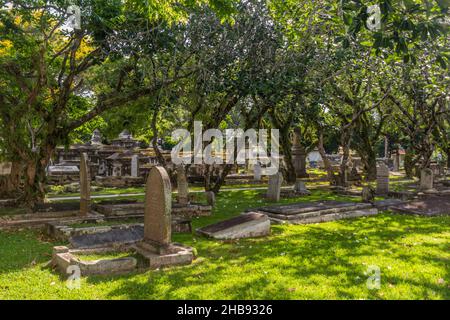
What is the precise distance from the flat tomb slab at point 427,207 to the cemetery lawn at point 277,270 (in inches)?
130

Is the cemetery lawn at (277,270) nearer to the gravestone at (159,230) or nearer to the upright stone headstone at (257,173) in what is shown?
the gravestone at (159,230)

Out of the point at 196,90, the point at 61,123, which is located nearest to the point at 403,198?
the point at 196,90

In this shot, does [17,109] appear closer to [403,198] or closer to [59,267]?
[59,267]

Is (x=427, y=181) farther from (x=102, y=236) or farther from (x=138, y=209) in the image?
(x=102, y=236)

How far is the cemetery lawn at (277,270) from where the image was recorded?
595 centimetres

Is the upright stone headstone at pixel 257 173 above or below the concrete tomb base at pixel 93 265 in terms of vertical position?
above

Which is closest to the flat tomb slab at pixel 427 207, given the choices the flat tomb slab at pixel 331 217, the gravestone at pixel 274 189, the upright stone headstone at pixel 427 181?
the flat tomb slab at pixel 331 217

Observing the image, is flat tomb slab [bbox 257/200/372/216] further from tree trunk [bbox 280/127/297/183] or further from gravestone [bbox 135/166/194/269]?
tree trunk [bbox 280/127/297/183]

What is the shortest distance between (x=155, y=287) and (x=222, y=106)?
12.7 meters

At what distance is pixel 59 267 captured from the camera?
7355 millimetres

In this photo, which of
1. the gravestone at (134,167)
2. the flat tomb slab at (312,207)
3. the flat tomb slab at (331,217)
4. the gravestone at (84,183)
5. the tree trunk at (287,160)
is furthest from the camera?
the gravestone at (134,167)
